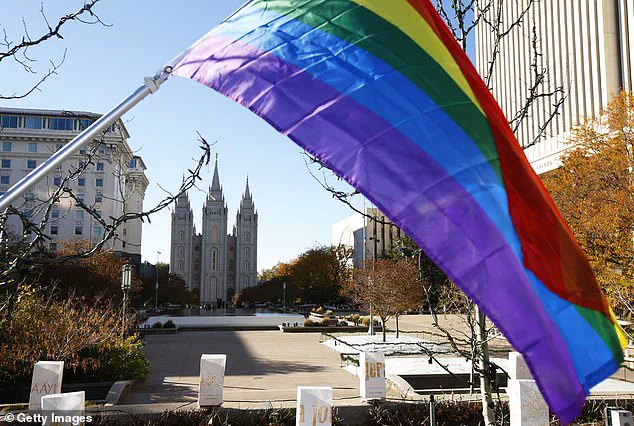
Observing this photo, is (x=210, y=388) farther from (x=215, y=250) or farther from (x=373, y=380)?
(x=215, y=250)

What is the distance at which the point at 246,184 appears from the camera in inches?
5502

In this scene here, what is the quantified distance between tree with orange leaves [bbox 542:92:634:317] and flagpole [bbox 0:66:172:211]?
19.7 metres

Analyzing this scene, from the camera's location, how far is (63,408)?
763 cm

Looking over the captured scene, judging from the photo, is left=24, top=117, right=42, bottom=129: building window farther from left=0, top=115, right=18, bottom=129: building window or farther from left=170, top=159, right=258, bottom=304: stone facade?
left=170, top=159, right=258, bottom=304: stone facade

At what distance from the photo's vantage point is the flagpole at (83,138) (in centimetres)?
290

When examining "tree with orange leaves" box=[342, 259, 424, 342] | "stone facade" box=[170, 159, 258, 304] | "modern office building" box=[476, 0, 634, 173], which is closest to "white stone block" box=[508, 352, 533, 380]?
"tree with orange leaves" box=[342, 259, 424, 342]

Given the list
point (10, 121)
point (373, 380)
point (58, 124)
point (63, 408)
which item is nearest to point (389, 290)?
point (373, 380)

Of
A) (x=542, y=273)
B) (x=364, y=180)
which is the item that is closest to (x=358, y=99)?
(x=364, y=180)

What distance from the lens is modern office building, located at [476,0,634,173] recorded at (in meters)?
46.0

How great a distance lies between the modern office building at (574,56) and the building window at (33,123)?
6718 centimetres

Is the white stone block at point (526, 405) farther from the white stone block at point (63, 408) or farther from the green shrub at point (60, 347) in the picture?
the green shrub at point (60, 347)

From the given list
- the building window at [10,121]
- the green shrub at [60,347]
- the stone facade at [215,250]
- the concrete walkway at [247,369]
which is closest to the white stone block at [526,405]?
the concrete walkway at [247,369]

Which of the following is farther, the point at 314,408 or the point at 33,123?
the point at 33,123

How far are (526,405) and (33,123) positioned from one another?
3826 inches
